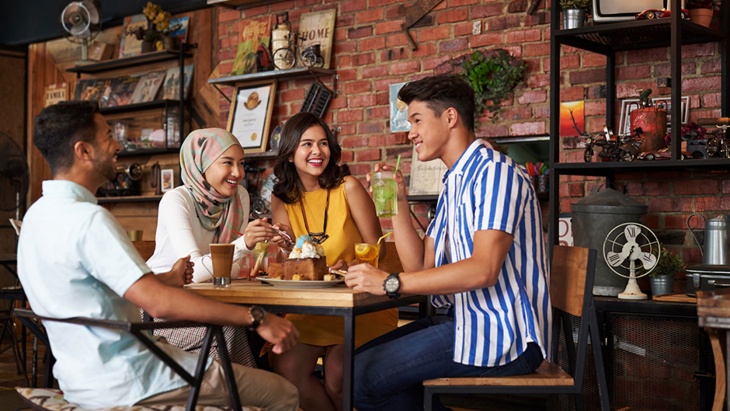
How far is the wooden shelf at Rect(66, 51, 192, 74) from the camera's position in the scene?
20.7ft

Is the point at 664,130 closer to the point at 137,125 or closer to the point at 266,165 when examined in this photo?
the point at 266,165

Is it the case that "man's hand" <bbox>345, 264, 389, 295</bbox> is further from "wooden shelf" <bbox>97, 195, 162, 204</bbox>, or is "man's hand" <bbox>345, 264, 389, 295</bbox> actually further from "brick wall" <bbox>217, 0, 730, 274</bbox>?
"wooden shelf" <bbox>97, 195, 162, 204</bbox>

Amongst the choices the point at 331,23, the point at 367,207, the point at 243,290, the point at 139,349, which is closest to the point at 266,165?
the point at 331,23

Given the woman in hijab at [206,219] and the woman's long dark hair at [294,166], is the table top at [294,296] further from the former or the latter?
the woman's long dark hair at [294,166]

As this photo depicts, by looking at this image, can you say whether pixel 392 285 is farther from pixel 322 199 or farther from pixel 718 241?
pixel 718 241

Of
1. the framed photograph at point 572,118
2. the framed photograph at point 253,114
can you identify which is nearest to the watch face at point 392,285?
the framed photograph at point 572,118

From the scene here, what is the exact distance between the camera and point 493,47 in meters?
4.57

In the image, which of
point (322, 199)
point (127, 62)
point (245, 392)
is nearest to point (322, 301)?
point (245, 392)

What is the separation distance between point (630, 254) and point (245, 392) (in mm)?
2071

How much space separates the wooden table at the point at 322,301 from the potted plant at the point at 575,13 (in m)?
1.85

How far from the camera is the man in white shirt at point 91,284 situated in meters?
1.95

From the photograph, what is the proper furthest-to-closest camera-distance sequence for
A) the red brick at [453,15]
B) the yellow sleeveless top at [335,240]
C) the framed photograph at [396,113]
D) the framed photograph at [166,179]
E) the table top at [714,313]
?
the framed photograph at [166,179] → the framed photograph at [396,113] → the red brick at [453,15] → the yellow sleeveless top at [335,240] → the table top at [714,313]

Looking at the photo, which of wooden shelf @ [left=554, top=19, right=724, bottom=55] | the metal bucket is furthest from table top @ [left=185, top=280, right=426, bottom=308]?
wooden shelf @ [left=554, top=19, right=724, bottom=55]

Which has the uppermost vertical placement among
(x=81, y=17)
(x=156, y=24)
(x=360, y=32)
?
(x=81, y=17)
